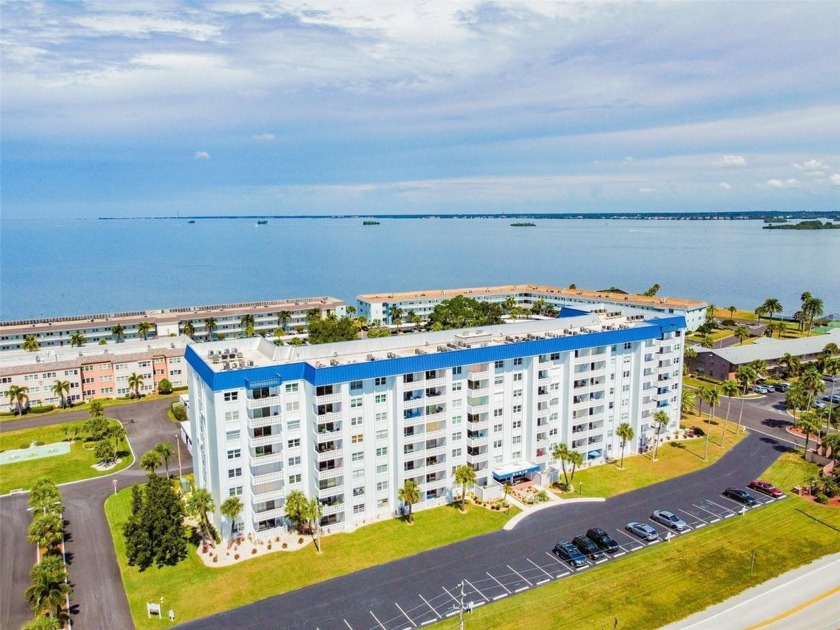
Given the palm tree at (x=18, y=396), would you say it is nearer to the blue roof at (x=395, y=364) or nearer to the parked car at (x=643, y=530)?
the blue roof at (x=395, y=364)

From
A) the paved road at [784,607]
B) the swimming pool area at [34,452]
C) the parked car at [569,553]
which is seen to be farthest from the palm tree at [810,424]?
the swimming pool area at [34,452]

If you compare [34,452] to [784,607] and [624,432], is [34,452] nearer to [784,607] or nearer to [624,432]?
[624,432]

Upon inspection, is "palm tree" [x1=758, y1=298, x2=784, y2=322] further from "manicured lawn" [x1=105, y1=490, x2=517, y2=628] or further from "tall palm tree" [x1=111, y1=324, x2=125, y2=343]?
"tall palm tree" [x1=111, y1=324, x2=125, y2=343]

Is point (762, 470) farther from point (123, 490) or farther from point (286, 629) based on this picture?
point (123, 490)

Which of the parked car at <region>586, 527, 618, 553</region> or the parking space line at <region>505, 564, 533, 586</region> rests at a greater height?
the parked car at <region>586, 527, 618, 553</region>

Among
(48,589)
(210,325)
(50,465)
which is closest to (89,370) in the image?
(50,465)

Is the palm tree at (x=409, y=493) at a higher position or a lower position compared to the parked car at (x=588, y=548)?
higher

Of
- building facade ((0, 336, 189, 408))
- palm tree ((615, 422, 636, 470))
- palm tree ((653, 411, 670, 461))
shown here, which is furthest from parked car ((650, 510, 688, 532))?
building facade ((0, 336, 189, 408))
